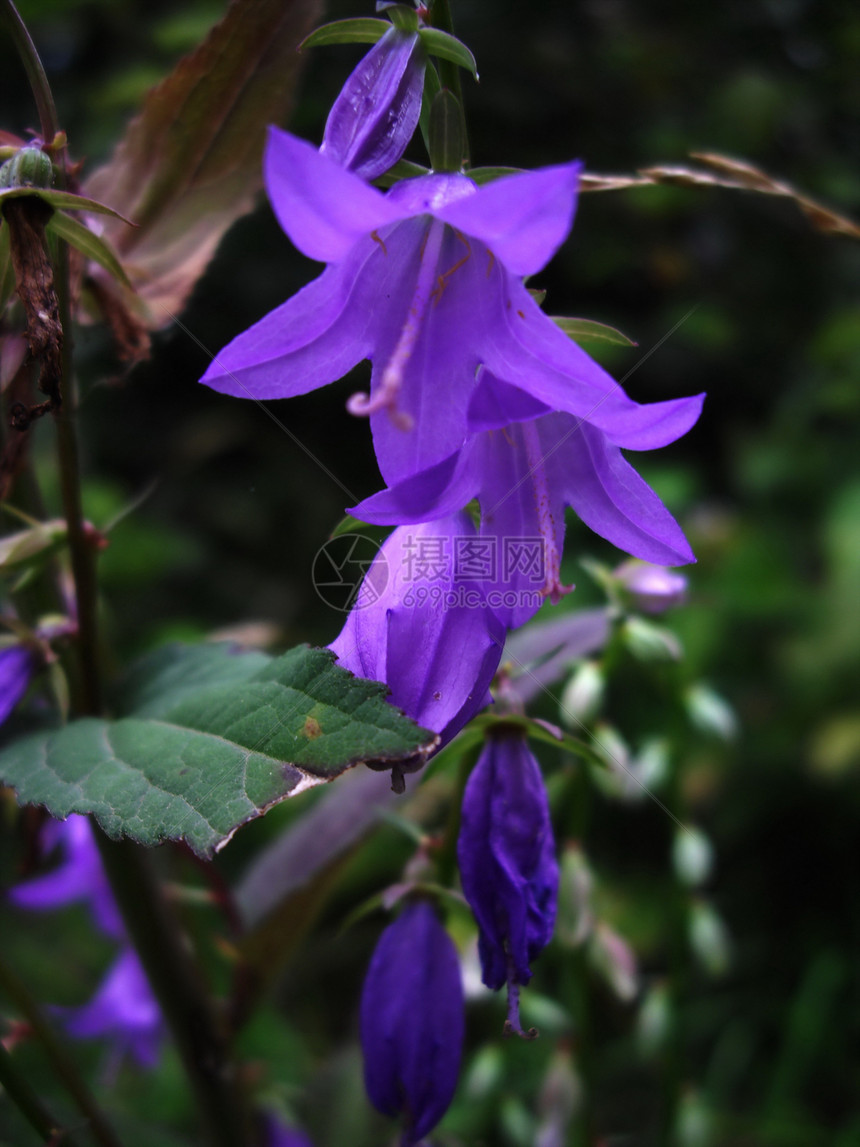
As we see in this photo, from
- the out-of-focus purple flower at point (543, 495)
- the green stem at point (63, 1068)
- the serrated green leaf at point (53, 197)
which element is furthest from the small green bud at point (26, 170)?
the green stem at point (63, 1068)

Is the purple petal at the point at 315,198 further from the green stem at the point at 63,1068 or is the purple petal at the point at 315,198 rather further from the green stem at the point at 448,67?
the green stem at the point at 63,1068

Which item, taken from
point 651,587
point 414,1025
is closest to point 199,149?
point 651,587

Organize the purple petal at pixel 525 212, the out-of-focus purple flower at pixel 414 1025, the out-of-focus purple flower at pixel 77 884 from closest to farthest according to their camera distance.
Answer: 1. the purple petal at pixel 525 212
2. the out-of-focus purple flower at pixel 414 1025
3. the out-of-focus purple flower at pixel 77 884

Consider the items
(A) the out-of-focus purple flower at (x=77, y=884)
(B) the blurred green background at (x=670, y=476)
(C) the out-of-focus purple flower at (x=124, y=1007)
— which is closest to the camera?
(A) the out-of-focus purple flower at (x=77, y=884)

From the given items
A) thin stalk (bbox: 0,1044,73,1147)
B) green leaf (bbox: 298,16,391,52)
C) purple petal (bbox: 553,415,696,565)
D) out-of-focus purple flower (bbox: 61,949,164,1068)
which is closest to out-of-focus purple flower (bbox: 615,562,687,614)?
purple petal (bbox: 553,415,696,565)

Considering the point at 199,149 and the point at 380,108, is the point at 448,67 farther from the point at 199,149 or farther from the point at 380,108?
the point at 199,149

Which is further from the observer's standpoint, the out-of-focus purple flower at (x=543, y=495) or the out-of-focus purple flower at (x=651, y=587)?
the out-of-focus purple flower at (x=651, y=587)

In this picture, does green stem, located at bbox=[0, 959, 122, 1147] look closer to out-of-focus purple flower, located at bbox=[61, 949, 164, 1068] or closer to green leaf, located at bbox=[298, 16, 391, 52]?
out-of-focus purple flower, located at bbox=[61, 949, 164, 1068]

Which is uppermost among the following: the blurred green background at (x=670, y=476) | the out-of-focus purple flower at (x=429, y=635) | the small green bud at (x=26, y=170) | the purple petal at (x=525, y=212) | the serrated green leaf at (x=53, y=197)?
the small green bud at (x=26, y=170)
